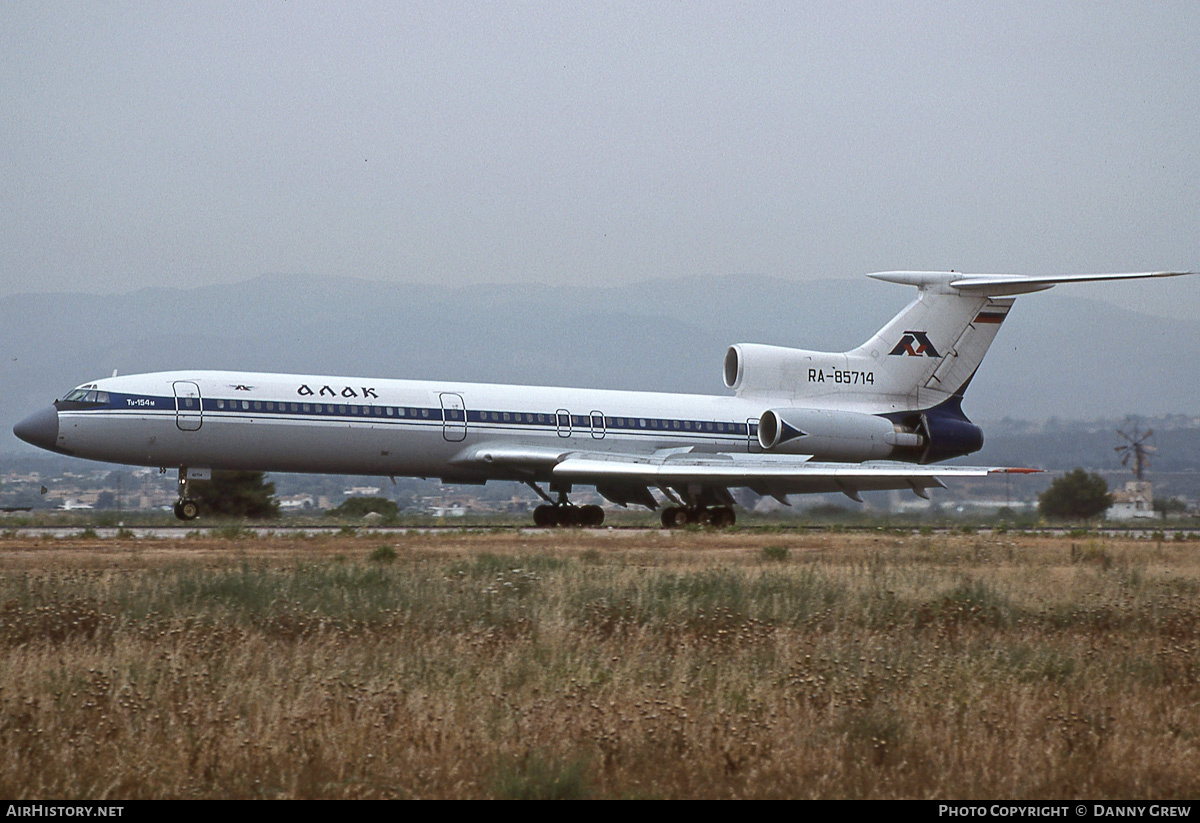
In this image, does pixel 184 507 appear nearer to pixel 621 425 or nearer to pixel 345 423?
pixel 345 423

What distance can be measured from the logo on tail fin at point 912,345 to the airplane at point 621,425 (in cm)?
3

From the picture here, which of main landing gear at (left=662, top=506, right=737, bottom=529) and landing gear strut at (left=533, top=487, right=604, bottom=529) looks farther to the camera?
landing gear strut at (left=533, top=487, right=604, bottom=529)

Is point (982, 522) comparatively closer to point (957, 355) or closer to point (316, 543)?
point (957, 355)

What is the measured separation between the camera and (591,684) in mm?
9133

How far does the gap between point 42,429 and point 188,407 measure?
2.95 m

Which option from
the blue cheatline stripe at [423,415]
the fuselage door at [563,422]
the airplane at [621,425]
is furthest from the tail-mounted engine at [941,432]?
the fuselage door at [563,422]

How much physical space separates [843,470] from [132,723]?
76.2 ft

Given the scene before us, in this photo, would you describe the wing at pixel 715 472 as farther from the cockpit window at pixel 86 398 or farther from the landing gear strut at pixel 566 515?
the cockpit window at pixel 86 398

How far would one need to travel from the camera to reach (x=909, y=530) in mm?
30797

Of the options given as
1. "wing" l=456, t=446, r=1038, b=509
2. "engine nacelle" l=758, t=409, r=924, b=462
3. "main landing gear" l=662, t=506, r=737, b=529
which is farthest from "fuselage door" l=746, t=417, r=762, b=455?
"main landing gear" l=662, t=506, r=737, b=529

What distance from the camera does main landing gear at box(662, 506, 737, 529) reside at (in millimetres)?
31484

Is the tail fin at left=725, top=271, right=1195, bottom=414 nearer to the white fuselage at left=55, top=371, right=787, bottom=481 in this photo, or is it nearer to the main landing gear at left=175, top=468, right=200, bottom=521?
the white fuselage at left=55, top=371, right=787, bottom=481

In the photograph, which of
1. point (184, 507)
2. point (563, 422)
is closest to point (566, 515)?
point (563, 422)

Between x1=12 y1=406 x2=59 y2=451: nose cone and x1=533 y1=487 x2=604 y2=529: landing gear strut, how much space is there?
11202 millimetres
